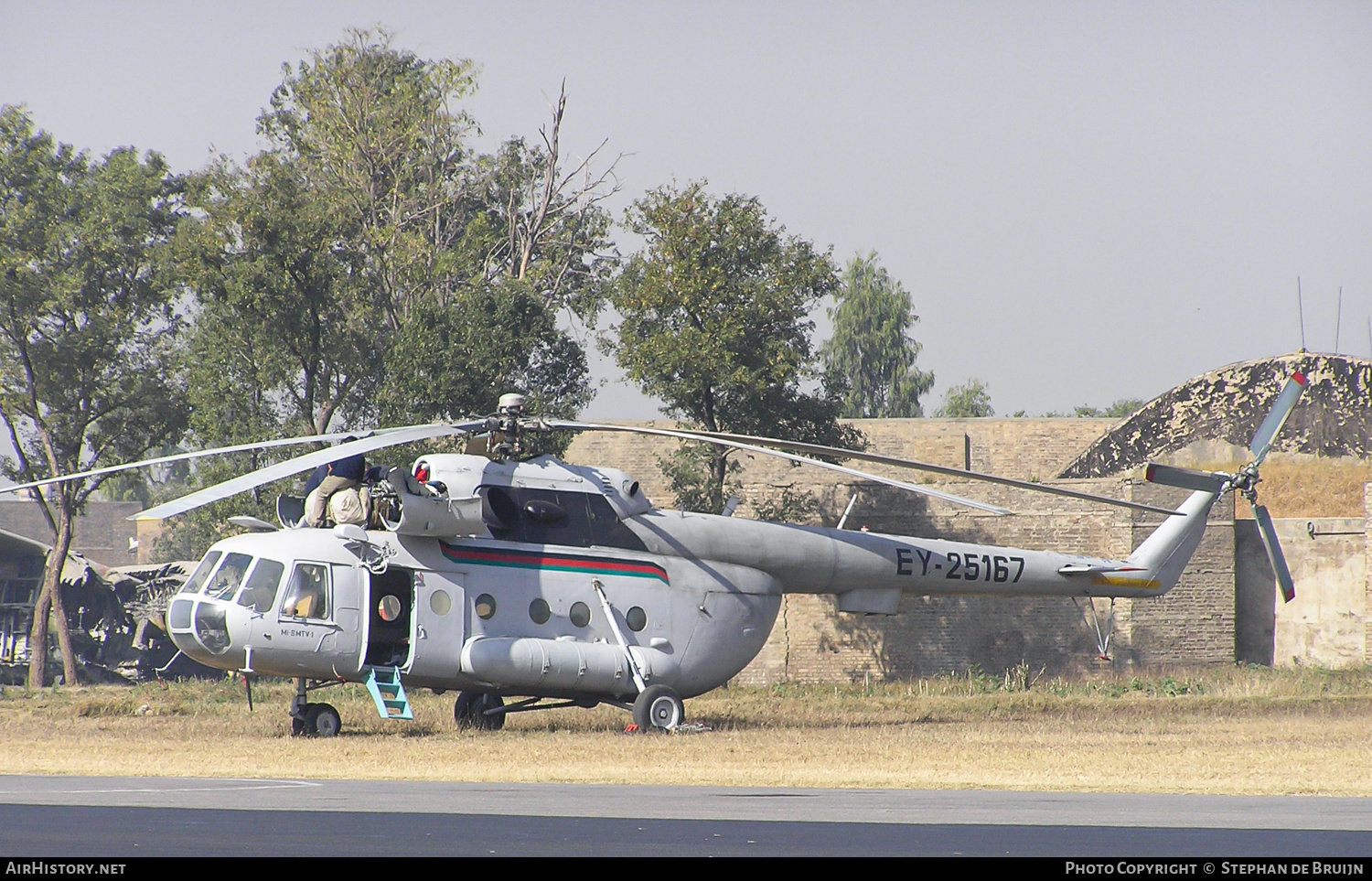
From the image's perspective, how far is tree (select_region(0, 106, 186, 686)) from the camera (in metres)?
35.0

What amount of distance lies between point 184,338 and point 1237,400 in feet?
84.8

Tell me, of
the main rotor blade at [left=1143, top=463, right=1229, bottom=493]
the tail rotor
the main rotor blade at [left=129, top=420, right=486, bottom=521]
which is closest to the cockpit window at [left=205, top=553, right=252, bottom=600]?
the main rotor blade at [left=129, top=420, right=486, bottom=521]

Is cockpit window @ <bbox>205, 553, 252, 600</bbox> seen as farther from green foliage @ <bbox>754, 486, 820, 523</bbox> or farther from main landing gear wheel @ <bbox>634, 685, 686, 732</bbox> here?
green foliage @ <bbox>754, 486, 820, 523</bbox>

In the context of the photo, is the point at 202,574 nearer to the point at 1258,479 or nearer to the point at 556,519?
the point at 556,519

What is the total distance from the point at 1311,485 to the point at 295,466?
29152mm

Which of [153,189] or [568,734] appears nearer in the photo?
[568,734]

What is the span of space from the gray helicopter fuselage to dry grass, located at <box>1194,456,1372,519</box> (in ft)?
64.3

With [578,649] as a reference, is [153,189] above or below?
above

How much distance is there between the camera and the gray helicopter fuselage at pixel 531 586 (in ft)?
54.9

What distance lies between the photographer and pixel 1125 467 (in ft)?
125

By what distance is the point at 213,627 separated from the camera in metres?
16.5

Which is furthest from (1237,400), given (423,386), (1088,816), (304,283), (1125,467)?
(1088,816)
